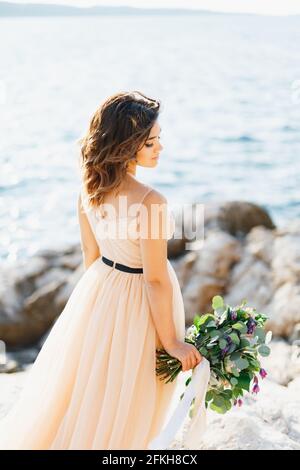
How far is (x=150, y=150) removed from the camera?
107 inches

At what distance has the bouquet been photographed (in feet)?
9.12

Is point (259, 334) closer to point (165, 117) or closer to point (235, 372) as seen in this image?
point (235, 372)

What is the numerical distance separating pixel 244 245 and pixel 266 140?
9954 millimetres

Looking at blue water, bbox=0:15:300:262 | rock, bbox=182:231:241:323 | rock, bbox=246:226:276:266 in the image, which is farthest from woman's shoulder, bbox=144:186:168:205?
rock, bbox=246:226:276:266

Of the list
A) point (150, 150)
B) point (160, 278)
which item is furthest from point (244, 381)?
point (150, 150)

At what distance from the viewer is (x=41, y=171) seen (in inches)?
570

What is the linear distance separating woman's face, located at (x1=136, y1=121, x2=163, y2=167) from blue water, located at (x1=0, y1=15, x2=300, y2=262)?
287 centimetres

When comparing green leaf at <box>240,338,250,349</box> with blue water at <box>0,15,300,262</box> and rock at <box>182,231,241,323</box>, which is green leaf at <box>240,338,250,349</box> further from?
rock at <box>182,231,241,323</box>

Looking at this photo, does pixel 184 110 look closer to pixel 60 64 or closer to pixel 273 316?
pixel 60 64

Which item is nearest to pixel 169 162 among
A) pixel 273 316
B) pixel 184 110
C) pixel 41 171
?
pixel 41 171

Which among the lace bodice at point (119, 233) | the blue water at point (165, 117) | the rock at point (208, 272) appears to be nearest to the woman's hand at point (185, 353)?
the lace bodice at point (119, 233)

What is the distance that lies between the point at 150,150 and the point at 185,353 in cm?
81

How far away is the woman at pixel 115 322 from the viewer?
266cm

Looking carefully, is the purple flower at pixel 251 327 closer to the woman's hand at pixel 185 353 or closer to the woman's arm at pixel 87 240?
the woman's hand at pixel 185 353
